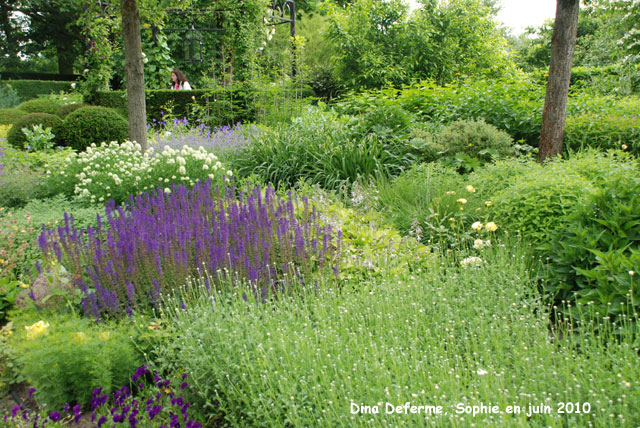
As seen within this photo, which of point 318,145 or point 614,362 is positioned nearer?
point 614,362

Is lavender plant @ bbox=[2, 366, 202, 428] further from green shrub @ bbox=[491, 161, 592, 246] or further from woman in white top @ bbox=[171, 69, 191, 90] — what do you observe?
woman in white top @ bbox=[171, 69, 191, 90]

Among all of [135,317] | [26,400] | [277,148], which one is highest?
[277,148]

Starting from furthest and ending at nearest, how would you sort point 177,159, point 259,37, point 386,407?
1. point 259,37
2. point 177,159
3. point 386,407

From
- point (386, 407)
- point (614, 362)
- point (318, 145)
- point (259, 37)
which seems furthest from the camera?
point (259, 37)

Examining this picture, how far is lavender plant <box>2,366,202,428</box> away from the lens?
7.38ft

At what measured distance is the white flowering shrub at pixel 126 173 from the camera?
17.9 ft

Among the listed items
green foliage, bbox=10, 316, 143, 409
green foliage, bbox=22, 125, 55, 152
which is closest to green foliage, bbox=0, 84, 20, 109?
green foliage, bbox=22, 125, 55, 152

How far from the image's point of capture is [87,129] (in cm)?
1038

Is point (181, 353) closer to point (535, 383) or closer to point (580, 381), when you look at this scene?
point (535, 383)

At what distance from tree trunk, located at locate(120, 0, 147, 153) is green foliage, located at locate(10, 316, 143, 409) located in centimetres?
462

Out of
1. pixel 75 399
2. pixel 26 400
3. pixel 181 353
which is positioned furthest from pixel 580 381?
pixel 26 400

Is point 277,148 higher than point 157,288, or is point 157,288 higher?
point 277,148

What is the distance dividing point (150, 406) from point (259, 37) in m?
15.4

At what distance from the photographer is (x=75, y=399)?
272cm
